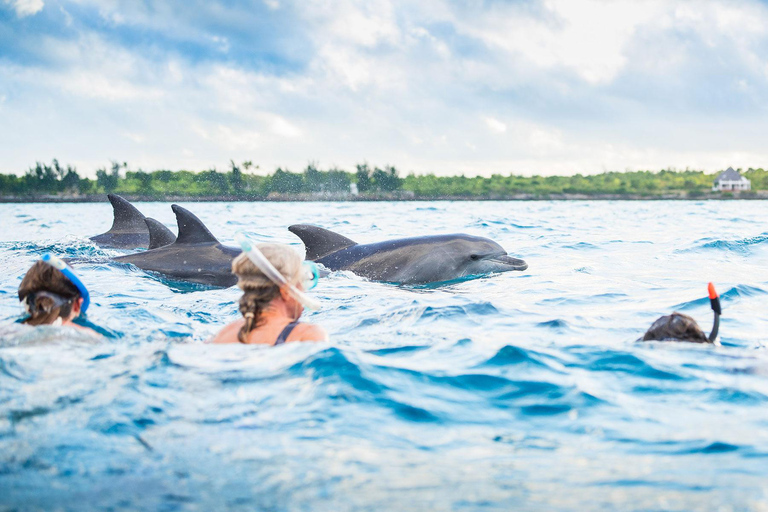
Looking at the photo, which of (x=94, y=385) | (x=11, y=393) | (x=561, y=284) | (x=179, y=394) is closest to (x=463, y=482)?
(x=179, y=394)

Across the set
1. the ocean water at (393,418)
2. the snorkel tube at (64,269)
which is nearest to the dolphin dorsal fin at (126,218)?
the ocean water at (393,418)

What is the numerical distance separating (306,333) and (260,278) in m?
0.47

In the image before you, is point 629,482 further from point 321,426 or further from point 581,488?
point 321,426

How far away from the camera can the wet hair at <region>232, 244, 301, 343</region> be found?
15.8 feet

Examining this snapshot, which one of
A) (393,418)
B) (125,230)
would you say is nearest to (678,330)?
(393,418)

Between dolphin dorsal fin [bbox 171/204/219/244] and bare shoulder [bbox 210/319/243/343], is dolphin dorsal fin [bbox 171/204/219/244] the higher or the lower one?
the higher one

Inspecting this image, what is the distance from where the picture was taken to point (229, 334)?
5.06m

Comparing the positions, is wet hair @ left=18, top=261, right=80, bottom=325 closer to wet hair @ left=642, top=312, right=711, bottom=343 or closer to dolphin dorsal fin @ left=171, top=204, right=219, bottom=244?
wet hair @ left=642, top=312, right=711, bottom=343

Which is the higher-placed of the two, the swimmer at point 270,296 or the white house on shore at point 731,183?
the white house on shore at point 731,183

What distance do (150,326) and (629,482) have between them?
5.10 meters

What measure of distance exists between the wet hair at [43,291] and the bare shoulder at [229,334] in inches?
46.3

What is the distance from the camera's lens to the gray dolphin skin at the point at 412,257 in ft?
32.6

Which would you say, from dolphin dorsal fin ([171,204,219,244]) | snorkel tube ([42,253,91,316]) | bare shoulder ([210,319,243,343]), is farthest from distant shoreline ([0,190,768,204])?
bare shoulder ([210,319,243,343])

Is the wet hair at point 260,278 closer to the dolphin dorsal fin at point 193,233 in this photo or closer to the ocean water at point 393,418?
the ocean water at point 393,418
